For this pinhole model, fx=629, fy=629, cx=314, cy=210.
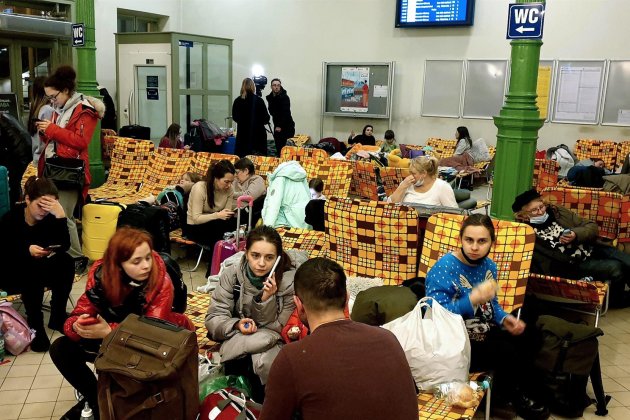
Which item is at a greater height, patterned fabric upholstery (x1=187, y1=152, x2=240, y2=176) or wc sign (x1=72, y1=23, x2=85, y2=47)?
wc sign (x1=72, y1=23, x2=85, y2=47)

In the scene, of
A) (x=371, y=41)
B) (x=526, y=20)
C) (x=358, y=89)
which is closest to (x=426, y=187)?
(x=526, y=20)

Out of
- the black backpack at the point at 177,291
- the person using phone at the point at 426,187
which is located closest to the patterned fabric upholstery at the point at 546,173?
the person using phone at the point at 426,187

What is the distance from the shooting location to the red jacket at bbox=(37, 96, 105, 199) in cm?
537

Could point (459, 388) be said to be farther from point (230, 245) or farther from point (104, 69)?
point (104, 69)

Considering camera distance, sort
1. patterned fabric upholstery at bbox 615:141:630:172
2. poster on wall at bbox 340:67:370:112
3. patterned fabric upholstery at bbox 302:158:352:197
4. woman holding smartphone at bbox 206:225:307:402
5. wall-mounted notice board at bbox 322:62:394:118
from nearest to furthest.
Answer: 1. woman holding smartphone at bbox 206:225:307:402
2. patterned fabric upholstery at bbox 302:158:352:197
3. patterned fabric upholstery at bbox 615:141:630:172
4. wall-mounted notice board at bbox 322:62:394:118
5. poster on wall at bbox 340:67:370:112

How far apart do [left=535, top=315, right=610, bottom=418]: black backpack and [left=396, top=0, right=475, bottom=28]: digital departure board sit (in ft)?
29.4

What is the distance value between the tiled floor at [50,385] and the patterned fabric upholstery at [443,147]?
23.3ft

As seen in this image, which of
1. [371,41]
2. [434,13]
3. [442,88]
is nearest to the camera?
A: [434,13]

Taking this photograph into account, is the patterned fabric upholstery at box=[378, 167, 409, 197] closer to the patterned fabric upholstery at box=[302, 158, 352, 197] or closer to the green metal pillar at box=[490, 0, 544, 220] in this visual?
the patterned fabric upholstery at box=[302, 158, 352, 197]

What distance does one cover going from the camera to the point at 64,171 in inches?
212

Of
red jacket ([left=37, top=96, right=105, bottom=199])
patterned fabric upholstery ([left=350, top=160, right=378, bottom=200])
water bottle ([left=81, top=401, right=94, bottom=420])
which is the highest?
red jacket ([left=37, top=96, right=105, bottom=199])

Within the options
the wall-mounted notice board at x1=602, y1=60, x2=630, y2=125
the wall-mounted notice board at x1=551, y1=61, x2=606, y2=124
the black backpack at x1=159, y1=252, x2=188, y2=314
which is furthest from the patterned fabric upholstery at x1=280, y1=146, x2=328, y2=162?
the wall-mounted notice board at x1=602, y1=60, x2=630, y2=125

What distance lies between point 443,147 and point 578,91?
246cm

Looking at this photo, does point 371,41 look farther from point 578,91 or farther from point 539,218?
point 539,218
